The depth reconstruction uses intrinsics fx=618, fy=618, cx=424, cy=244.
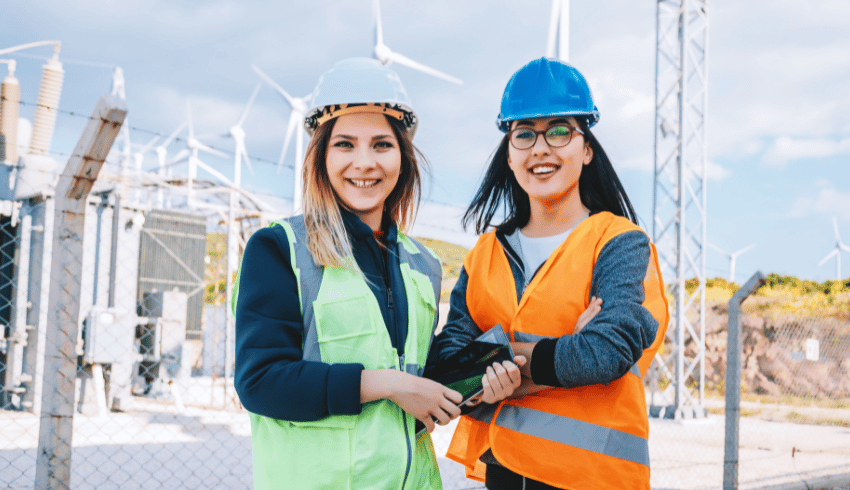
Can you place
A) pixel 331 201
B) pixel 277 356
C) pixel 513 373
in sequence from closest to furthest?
pixel 277 356
pixel 513 373
pixel 331 201

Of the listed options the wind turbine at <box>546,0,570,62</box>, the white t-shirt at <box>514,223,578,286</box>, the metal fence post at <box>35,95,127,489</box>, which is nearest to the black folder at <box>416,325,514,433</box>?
the white t-shirt at <box>514,223,578,286</box>

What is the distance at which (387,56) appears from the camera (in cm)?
1319

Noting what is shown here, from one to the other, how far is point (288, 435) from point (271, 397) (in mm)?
122

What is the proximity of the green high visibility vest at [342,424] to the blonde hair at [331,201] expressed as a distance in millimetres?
30

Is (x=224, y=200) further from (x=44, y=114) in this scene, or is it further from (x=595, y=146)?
(x=595, y=146)

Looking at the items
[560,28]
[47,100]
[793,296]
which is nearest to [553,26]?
[560,28]

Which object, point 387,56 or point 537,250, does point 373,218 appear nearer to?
point 537,250

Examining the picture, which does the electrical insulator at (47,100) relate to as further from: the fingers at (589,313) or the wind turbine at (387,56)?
the fingers at (589,313)

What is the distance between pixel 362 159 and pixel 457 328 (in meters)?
0.54

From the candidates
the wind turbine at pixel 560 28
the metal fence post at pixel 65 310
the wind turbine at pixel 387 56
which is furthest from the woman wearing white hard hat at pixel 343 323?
the wind turbine at pixel 387 56

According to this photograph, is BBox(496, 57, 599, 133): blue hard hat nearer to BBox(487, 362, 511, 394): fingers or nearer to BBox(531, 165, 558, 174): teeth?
BBox(531, 165, 558, 174): teeth

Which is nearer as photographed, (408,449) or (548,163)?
(408,449)

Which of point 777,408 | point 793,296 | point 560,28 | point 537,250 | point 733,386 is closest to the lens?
point 537,250

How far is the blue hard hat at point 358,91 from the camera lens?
4.95 feet
